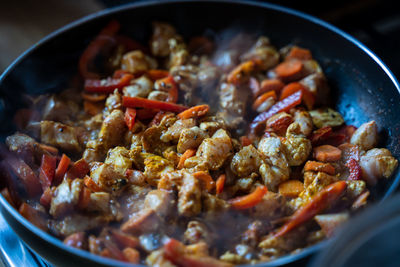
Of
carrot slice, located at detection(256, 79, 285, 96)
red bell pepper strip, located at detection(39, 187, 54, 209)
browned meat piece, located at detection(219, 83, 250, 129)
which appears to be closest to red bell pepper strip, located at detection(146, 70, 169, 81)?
browned meat piece, located at detection(219, 83, 250, 129)

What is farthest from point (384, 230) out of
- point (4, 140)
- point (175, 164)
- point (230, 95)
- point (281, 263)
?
point (4, 140)

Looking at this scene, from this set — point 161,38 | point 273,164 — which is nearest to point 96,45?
point 161,38

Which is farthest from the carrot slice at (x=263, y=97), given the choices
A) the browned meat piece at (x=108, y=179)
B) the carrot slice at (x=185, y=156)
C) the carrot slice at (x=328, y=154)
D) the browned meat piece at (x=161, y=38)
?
the browned meat piece at (x=108, y=179)

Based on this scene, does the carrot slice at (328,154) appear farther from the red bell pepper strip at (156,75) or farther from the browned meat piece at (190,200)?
the red bell pepper strip at (156,75)

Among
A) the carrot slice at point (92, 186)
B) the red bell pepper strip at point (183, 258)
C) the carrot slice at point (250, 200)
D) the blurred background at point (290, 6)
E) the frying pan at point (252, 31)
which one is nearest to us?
the red bell pepper strip at point (183, 258)

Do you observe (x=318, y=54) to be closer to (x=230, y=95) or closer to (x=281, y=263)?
(x=230, y=95)

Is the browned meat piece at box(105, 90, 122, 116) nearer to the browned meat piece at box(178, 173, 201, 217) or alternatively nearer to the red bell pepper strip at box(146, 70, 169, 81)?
the red bell pepper strip at box(146, 70, 169, 81)

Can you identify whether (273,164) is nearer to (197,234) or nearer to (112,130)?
(197,234)
